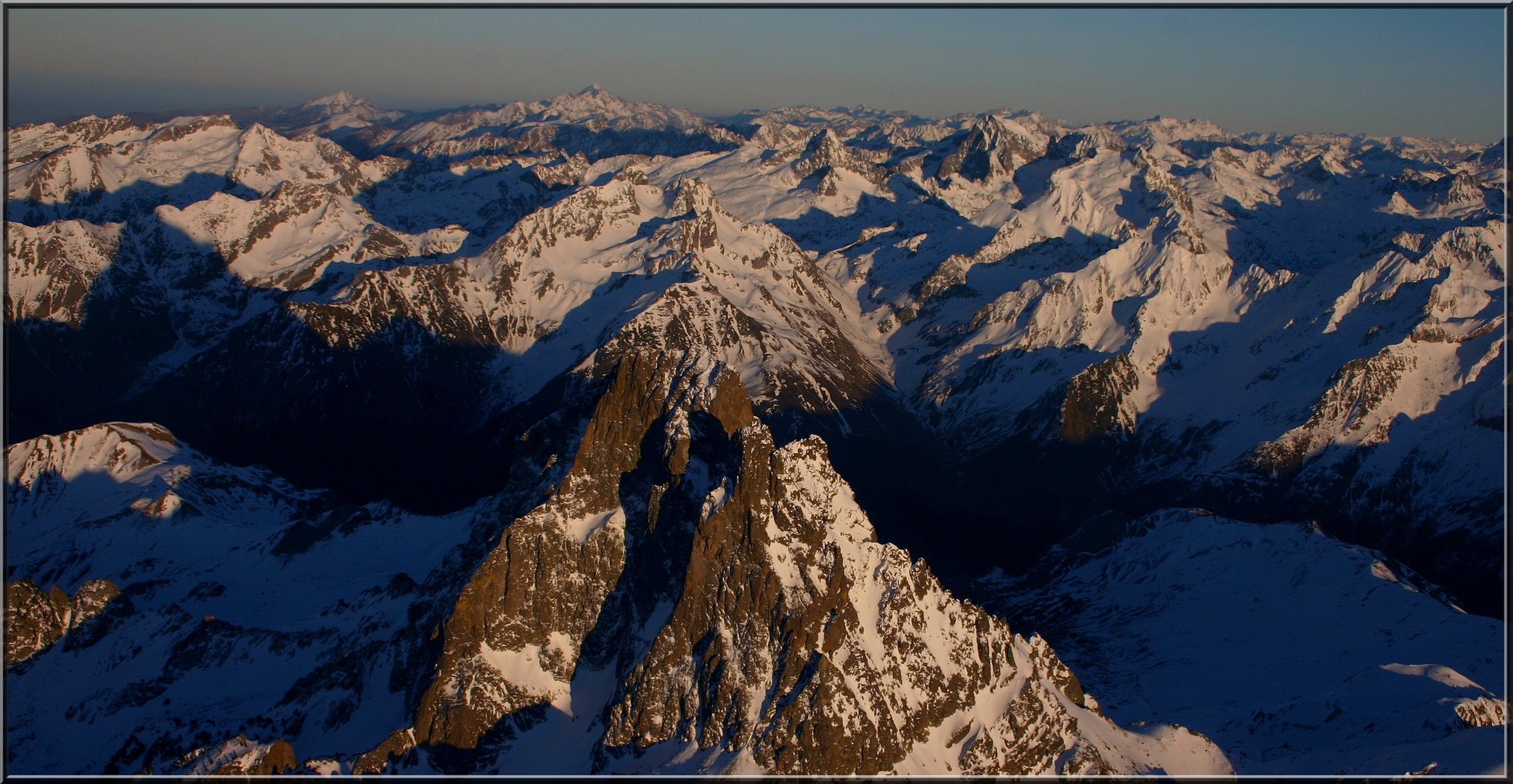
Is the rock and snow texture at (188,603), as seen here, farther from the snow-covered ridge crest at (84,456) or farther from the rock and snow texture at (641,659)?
the rock and snow texture at (641,659)

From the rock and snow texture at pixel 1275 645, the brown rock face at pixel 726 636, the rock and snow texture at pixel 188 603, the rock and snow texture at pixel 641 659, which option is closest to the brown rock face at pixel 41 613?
the rock and snow texture at pixel 188 603

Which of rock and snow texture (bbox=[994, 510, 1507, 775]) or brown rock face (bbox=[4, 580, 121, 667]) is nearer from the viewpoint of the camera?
brown rock face (bbox=[4, 580, 121, 667])

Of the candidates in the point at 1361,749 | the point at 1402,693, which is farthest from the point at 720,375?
the point at 1402,693

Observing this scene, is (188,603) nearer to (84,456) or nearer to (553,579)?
(84,456)

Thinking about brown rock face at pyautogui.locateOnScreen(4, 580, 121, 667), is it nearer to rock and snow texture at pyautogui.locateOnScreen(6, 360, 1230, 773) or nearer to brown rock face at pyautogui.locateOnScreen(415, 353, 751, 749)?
rock and snow texture at pyautogui.locateOnScreen(6, 360, 1230, 773)

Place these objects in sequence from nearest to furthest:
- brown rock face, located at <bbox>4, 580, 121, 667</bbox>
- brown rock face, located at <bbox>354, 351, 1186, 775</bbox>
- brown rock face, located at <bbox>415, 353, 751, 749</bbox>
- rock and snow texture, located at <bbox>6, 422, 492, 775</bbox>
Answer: brown rock face, located at <bbox>354, 351, 1186, 775</bbox>, brown rock face, located at <bbox>415, 353, 751, 749</bbox>, rock and snow texture, located at <bbox>6, 422, 492, 775</bbox>, brown rock face, located at <bbox>4, 580, 121, 667</bbox>

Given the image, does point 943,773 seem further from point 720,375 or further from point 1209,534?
point 1209,534

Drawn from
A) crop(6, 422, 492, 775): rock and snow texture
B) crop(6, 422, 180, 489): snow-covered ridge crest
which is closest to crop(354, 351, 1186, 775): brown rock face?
crop(6, 422, 492, 775): rock and snow texture

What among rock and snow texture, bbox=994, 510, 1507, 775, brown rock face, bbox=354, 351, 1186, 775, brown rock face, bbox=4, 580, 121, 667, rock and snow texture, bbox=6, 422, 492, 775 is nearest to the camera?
brown rock face, bbox=354, 351, 1186, 775

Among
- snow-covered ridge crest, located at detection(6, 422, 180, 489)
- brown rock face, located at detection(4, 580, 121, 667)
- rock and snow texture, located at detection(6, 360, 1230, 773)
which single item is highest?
rock and snow texture, located at detection(6, 360, 1230, 773)
